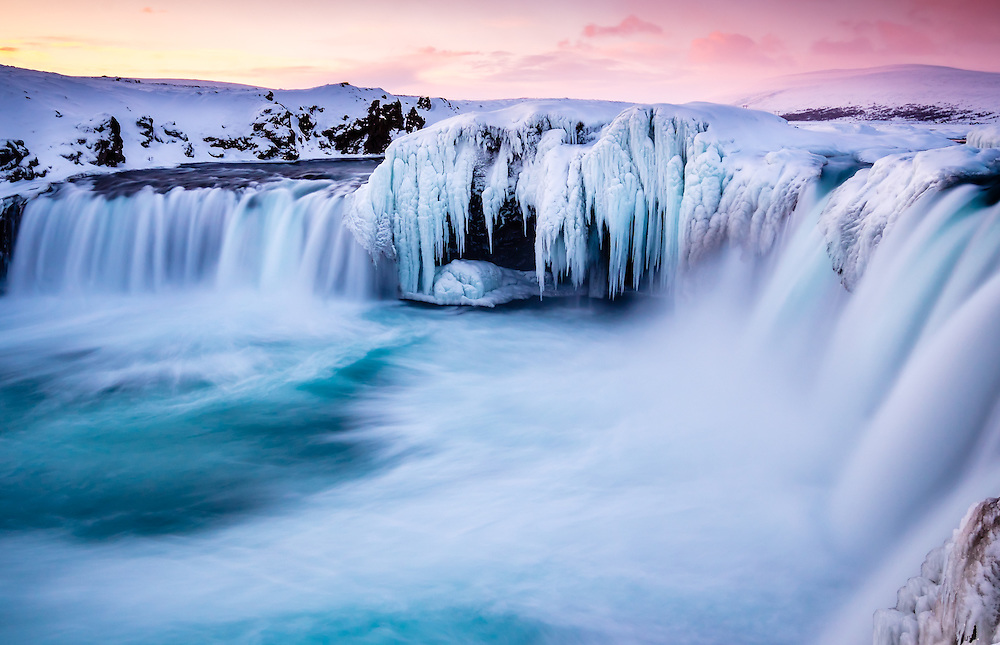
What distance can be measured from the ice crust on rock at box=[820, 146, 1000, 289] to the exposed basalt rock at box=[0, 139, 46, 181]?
12.6m

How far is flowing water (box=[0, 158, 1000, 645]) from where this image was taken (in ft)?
9.55

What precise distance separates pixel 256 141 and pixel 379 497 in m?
14.9

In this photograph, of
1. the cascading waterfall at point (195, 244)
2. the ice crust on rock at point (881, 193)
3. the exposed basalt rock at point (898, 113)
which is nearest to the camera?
the ice crust on rock at point (881, 193)

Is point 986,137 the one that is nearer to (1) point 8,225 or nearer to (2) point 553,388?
(2) point 553,388

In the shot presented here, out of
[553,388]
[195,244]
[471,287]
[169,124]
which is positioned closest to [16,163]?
[195,244]

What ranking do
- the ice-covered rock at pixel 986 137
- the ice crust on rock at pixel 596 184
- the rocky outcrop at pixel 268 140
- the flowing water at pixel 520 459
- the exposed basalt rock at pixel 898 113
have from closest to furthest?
the flowing water at pixel 520 459
the ice-covered rock at pixel 986 137
the ice crust on rock at pixel 596 184
the exposed basalt rock at pixel 898 113
the rocky outcrop at pixel 268 140

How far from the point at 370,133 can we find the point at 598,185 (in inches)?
460

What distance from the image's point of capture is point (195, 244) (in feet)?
28.9

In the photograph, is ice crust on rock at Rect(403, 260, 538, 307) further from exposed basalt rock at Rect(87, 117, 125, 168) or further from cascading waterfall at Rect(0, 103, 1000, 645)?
exposed basalt rock at Rect(87, 117, 125, 168)

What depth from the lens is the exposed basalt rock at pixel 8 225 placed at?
888 cm

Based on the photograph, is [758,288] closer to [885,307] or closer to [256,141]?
[885,307]

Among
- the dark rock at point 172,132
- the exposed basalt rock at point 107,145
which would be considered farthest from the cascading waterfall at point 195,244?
the dark rock at point 172,132

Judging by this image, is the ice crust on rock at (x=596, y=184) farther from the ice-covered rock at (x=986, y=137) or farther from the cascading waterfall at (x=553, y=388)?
the ice-covered rock at (x=986, y=137)

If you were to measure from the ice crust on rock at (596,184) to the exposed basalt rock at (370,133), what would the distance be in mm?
9394
